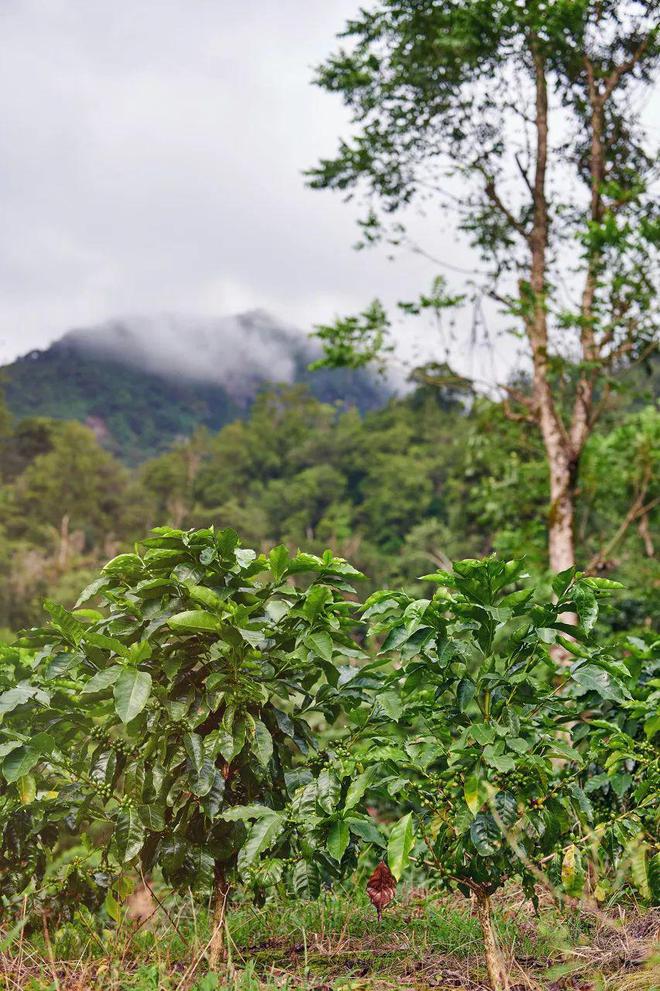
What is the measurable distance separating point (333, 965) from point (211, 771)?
0.64 m

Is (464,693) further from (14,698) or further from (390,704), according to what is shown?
(14,698)

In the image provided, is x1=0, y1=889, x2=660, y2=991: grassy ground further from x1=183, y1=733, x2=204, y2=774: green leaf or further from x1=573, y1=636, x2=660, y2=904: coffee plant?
x1=183, y1=733, x2=204, y2=774: green leaf

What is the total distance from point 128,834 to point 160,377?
369 ft

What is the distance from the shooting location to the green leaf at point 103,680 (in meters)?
1.95

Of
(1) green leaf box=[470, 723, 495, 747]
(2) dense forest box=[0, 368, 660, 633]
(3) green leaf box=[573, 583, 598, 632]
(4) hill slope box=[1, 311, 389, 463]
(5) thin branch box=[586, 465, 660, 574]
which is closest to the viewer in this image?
(1) green leaf box=[470, 723, 495, 747]

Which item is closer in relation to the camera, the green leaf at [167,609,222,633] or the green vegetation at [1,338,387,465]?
the green leaf at [167,609,222,633]

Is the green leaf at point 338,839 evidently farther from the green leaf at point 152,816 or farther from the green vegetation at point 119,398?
the green vegetation at point 119,398

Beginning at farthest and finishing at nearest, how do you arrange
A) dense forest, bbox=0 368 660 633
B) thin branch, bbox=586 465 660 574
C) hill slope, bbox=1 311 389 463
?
1. hill slope, bbox=1 311 389 463
2. dense forest, bbox=0 368 660 633
3. thin branch, bbox=586 465 660 574


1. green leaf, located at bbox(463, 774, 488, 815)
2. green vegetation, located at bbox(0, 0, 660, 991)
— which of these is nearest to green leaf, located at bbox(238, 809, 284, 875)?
green vegetation, located at bbox(0, 0, 660, 991)

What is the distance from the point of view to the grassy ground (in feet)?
6.39

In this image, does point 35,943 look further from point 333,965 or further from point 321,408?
point 321,408

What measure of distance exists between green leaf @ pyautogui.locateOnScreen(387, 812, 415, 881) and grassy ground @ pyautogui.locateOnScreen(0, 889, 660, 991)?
0.42 metres

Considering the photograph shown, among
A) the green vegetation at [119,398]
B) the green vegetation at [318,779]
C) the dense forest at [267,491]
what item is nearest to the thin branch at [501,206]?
the green vegetation at [318,779]

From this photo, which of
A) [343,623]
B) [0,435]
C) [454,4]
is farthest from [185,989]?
[0,435]
